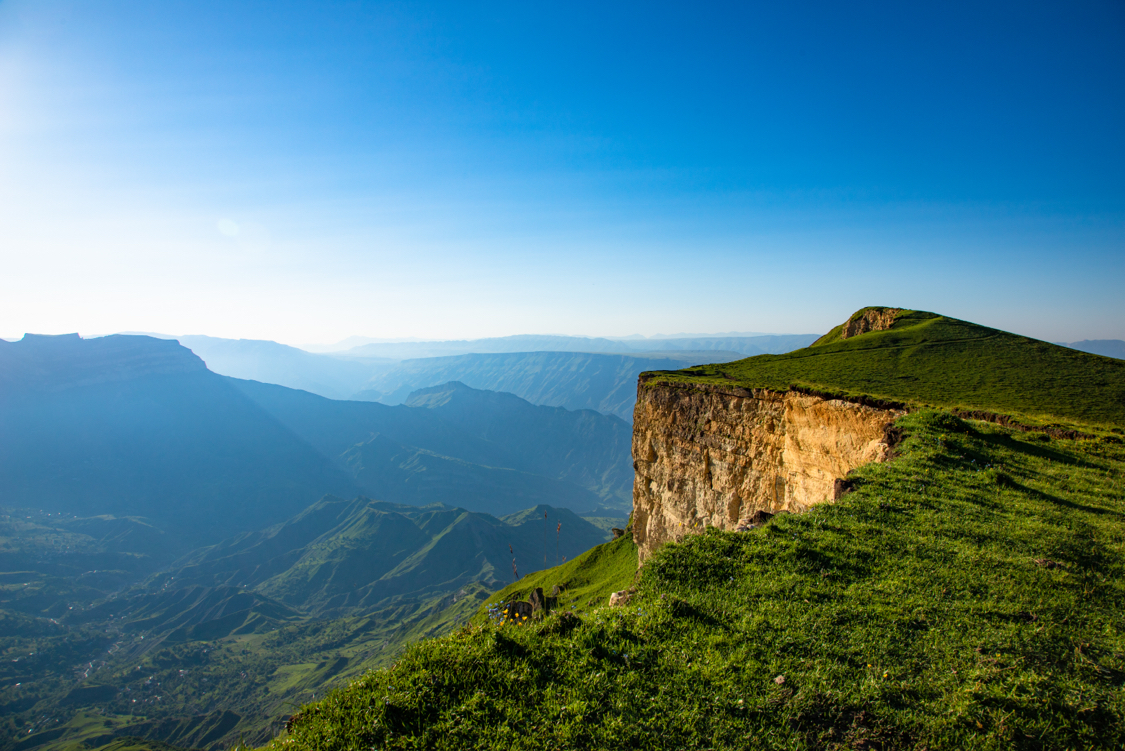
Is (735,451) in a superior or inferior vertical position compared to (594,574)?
superior

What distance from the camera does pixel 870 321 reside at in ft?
150

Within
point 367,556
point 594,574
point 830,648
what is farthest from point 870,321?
point 367,556

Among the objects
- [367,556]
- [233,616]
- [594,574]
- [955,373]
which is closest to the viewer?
[955,373]

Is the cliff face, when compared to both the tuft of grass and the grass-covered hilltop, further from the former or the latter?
the tuft of grass

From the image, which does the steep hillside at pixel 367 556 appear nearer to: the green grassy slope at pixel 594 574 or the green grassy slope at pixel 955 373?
the green grassy slope at pixel 594 574

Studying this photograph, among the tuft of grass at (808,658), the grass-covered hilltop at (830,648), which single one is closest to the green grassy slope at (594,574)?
the grass-covered hilltop at (830,648)

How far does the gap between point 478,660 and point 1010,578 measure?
899 cm

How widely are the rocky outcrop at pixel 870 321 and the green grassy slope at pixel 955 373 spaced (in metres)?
4.98

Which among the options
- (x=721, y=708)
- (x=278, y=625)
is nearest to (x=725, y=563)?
(x=721, y=708)

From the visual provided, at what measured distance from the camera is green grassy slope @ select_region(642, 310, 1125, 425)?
829 inches

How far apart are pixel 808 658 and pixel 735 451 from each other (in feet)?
78.4

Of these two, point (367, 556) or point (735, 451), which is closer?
point (735, 451)

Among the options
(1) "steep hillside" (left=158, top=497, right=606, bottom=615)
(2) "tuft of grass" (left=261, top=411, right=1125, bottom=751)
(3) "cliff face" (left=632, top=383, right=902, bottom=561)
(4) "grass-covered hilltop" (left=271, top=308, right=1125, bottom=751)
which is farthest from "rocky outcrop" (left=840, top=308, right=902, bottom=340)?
(1) "steep hillside" (left=158, top=497, right=606, bottom=615)

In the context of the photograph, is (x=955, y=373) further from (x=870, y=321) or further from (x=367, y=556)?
(x=367, y=556)
